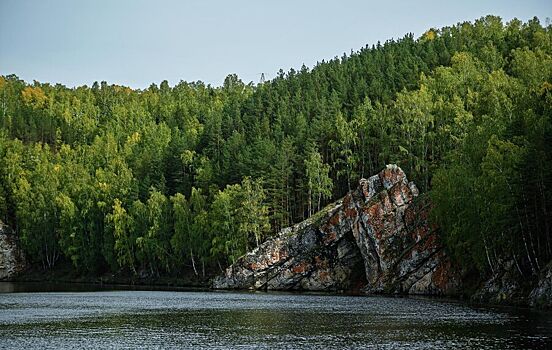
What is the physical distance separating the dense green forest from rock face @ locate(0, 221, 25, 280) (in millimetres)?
3167

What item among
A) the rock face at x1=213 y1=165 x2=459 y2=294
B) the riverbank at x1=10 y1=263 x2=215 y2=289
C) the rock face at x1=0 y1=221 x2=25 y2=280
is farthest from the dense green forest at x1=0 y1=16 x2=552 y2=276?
the rock face at x1=213 y1=165 x2=459 y2=294

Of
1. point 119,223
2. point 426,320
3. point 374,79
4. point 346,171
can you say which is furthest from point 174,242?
point 426,320

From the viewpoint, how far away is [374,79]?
162 m

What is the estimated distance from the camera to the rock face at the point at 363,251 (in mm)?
97688

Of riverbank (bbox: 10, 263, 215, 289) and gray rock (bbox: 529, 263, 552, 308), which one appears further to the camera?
riverbank (bbox: 10, 263, 215, 289)

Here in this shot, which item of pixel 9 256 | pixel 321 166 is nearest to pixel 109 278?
pixel 9 256

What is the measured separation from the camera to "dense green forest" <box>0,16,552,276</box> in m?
77.4

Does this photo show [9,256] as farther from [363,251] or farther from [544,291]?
[544,291]

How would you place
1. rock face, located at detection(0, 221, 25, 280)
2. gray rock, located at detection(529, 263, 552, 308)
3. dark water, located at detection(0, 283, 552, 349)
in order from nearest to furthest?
dark water, located at detection(0, 283, 552, 349) < gray rock, located at detection(529, 263, 552, 308) < rock face, located at detection(0, 221, 25, 280)

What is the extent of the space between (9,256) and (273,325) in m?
129

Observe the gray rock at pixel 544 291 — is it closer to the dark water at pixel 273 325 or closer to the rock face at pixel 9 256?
the dark water at pixel 273 325

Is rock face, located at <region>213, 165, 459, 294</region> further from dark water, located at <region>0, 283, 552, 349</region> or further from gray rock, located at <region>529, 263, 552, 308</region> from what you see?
gray rock, located at <region>529, 263, 552, 308</region>

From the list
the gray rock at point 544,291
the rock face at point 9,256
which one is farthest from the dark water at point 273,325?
the rock face at point 9,256

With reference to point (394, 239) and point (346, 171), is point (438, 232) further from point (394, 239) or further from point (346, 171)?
point (346, 171)
